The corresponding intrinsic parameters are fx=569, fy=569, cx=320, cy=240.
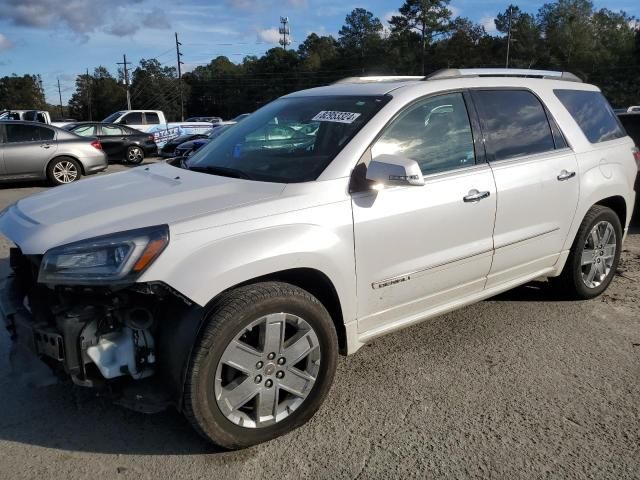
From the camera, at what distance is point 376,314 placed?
3.23 meters

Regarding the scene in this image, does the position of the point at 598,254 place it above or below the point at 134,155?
above

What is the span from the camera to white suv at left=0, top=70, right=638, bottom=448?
8.44ft

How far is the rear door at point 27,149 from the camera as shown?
1195 cm

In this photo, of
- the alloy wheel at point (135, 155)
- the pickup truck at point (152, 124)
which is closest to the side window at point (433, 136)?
the alloy wheel at point (135, 155)

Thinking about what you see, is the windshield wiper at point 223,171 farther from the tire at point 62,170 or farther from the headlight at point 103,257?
the tire at point 62,170

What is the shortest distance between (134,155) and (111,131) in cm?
106

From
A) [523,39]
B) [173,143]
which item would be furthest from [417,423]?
[523,39]

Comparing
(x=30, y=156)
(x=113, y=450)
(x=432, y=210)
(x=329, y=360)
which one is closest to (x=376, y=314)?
(x=329, y=360)

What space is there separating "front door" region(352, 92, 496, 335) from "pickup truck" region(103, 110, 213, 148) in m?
20.6

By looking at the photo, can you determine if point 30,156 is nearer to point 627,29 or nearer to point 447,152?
point 447,152

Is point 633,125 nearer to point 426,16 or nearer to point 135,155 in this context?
point 135,155

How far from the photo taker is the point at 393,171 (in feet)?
9.60

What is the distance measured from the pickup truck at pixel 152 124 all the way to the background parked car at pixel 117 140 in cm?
319

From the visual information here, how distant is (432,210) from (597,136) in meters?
2.14
